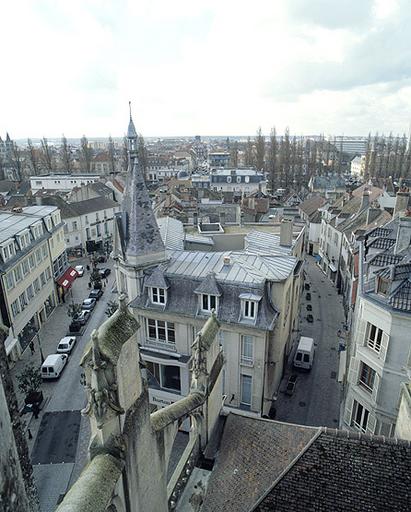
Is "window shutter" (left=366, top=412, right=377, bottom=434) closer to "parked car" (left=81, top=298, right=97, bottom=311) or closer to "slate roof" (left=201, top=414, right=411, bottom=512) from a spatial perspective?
"slate roof" (left=201, top=414, right=411, bottom=512)

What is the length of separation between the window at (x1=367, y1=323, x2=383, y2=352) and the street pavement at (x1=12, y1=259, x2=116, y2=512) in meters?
16.2

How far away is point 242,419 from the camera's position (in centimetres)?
1247

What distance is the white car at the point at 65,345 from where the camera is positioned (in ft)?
96.3

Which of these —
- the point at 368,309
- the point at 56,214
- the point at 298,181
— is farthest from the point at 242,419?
the point at 298,181

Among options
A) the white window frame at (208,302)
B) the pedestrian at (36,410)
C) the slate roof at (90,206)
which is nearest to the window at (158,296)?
the white window frame at (208,302)

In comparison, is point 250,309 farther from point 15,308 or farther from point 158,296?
point 15,308

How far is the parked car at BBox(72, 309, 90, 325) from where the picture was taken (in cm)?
3350

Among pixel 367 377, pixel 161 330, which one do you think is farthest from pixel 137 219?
pixel 367 377

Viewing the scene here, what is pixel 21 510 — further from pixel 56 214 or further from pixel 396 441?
pixel 56 214

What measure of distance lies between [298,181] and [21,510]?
117 metres

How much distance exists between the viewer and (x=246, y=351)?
68.1ft

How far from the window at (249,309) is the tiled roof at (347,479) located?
10265 millimetres

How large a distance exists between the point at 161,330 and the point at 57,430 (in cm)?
859

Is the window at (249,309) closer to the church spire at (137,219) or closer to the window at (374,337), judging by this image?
the window at (374,337)
